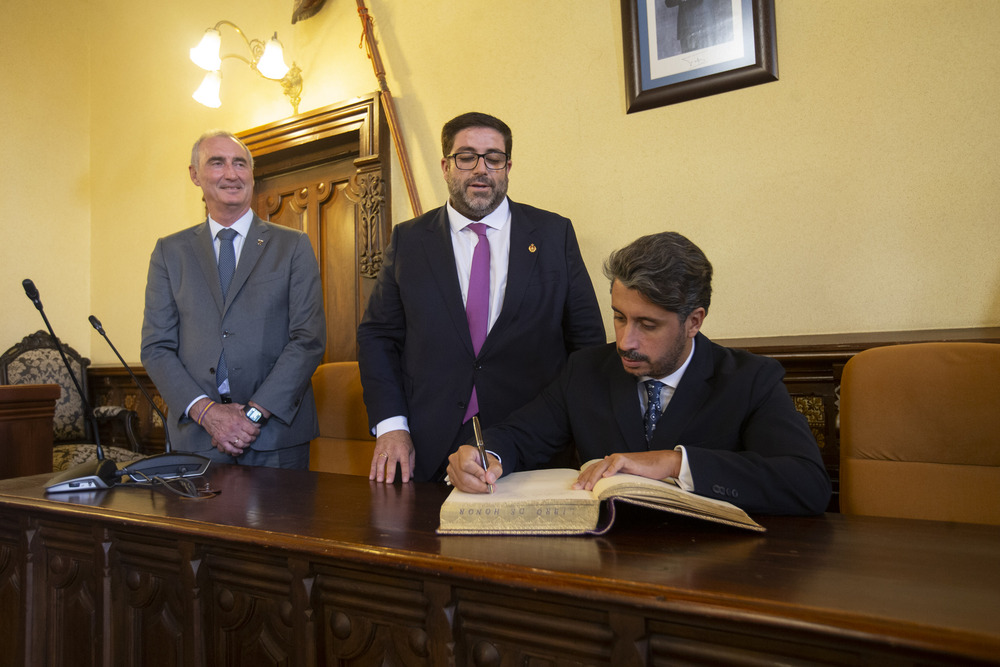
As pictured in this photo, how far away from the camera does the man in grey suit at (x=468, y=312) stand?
2.01 meters

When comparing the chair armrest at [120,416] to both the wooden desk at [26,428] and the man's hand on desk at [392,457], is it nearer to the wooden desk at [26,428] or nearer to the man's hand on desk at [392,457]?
the wooden desk at [26,428]

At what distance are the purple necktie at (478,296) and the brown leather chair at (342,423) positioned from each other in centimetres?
103

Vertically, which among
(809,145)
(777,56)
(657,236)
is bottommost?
(657,236)

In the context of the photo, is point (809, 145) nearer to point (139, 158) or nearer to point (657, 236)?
point (657, 236)

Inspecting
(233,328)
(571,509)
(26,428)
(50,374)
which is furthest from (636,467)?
(50,374)

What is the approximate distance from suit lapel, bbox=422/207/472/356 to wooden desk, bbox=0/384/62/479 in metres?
1.60

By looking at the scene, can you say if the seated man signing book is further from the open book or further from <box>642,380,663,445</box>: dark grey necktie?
the open book

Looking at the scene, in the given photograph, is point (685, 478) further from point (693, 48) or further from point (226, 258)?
point (693, 48)

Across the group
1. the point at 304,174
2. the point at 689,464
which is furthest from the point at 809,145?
the point at 304,174

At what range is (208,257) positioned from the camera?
242 centimetres

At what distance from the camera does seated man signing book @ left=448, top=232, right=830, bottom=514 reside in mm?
1283

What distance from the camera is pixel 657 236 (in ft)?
5.22

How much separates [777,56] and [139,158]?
438cm

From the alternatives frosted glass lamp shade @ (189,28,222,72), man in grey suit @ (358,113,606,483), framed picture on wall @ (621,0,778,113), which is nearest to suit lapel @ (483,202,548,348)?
man in grey suit @ (358,113,606,483)
